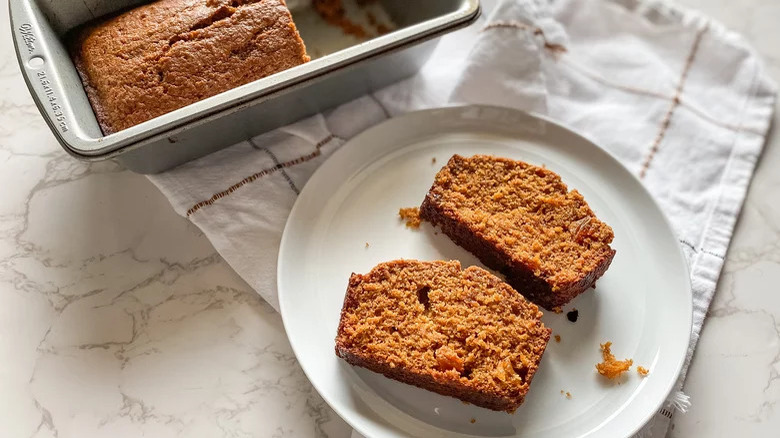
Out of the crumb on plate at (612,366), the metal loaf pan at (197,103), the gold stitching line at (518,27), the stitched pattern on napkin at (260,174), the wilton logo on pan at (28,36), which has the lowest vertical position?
the crumb on plate at (612,366)

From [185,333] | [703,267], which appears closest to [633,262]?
[703,267]

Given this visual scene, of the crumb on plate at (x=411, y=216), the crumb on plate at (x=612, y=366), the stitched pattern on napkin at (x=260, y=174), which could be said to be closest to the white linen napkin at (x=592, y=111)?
the stitched pattern on napkin at (x=260, y=174)

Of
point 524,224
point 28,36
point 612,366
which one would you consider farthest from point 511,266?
point 28,36

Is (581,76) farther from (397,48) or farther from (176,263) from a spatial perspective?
(176,263)

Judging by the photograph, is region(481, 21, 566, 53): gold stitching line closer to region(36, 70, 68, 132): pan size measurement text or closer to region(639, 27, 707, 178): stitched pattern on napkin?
region(639, 27, 707, 178): stitched pattern on napkin

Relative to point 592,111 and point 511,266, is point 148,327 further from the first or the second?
point 592,111

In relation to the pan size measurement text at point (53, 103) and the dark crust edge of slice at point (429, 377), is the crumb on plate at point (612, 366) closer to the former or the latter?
the dark crust edge of slice at point (429, 377)
